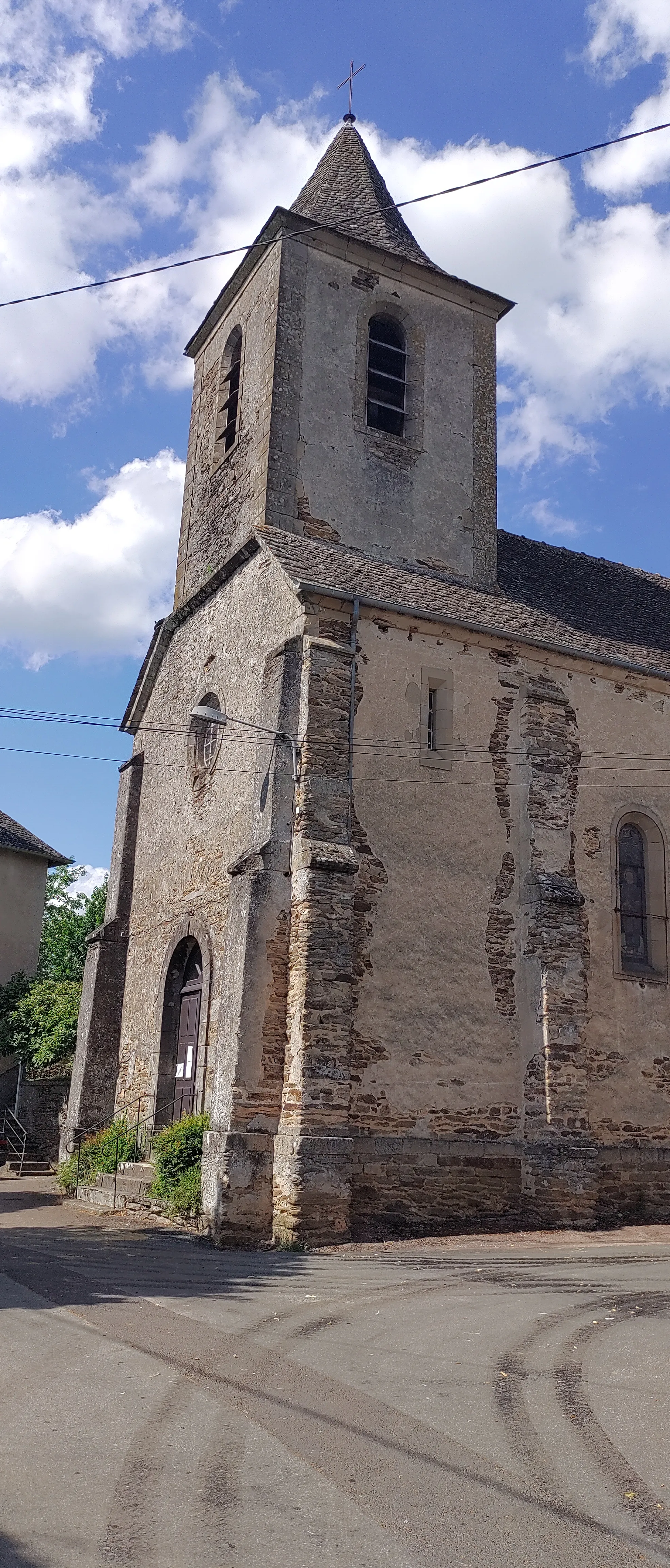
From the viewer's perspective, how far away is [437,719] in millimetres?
14961

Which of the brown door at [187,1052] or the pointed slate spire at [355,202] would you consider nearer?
the brown door at [187,1052]

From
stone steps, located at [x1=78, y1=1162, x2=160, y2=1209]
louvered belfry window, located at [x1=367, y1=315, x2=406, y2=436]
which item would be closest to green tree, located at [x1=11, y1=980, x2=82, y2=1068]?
stone steps, located at [x1=78, y1=1162, x2=160, y2=1209]

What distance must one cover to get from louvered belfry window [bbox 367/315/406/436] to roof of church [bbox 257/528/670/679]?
269 centimetres

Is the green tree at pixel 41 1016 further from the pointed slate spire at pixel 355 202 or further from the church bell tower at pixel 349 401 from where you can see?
the pointed slate spire at pixel 355 202

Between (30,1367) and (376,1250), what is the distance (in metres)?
5.91

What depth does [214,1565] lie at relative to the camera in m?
3.69

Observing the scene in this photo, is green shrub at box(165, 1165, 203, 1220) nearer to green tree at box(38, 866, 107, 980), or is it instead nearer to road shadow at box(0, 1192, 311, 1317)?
road shadow at box(0, 1192, 311, 1317)

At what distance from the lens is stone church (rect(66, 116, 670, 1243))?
12.7 metres

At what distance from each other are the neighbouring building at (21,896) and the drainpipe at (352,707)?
15958 millimetres

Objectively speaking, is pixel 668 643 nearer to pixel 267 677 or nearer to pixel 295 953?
pixel 267 677

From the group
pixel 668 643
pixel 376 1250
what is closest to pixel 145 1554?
pixel 376 1250

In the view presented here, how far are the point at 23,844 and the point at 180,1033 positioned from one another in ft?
43.9

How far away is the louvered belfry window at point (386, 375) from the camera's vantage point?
18234mm

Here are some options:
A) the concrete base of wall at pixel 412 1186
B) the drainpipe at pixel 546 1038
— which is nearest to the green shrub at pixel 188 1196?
the concrete base of wall at pixel 412 1186
